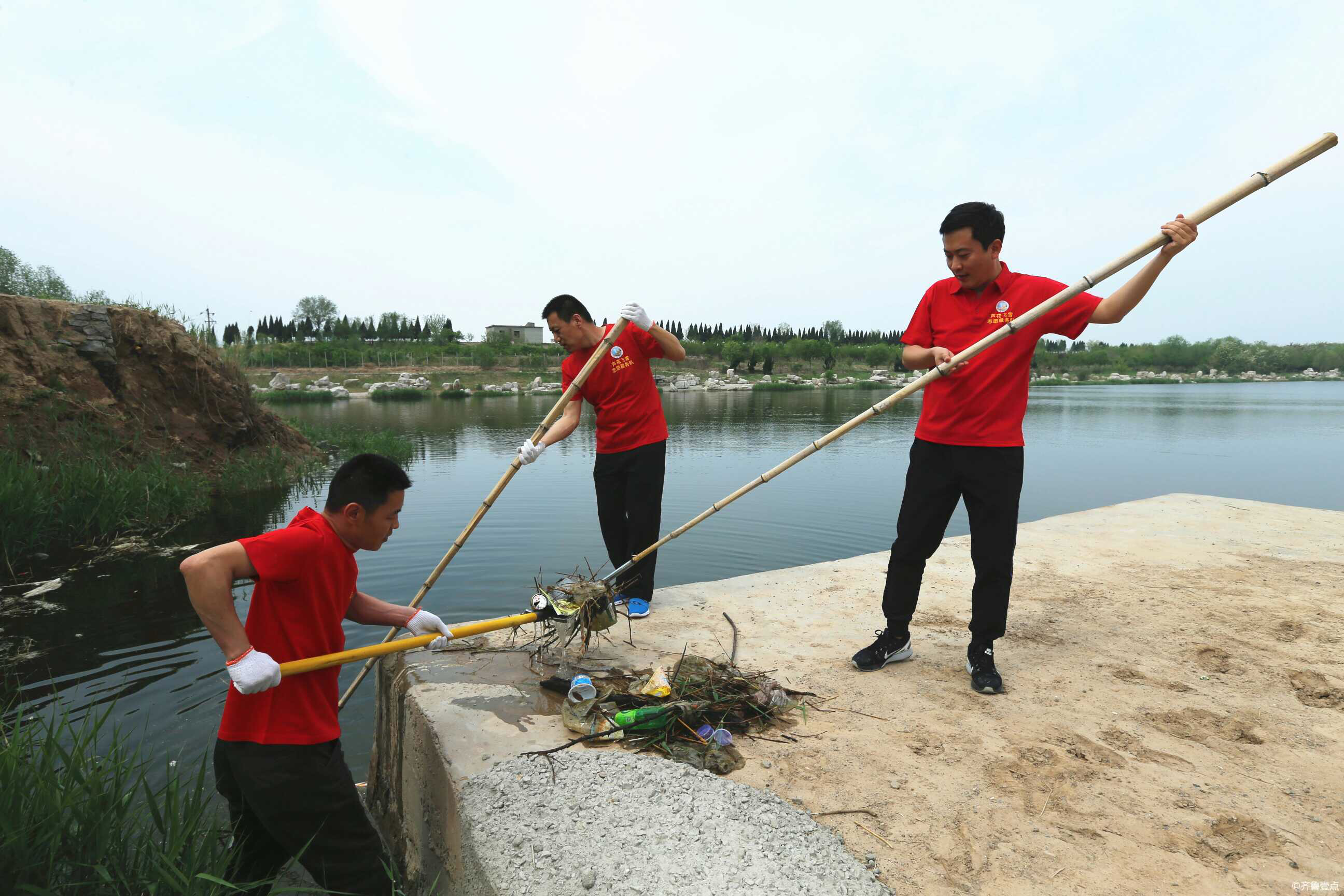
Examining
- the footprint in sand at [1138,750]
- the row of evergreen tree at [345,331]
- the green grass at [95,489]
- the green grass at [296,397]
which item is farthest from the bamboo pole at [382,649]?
the row of evergreen tree at [345,331]

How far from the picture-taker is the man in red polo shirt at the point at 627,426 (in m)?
4.11

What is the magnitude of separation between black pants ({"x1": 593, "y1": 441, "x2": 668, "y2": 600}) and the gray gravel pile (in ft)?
5.49

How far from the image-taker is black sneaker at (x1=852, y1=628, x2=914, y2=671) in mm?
3332

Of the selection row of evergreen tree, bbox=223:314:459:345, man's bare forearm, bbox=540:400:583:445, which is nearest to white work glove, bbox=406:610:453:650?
man's bare forearm, bbox=540:400:583:445

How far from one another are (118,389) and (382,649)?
1061 cm

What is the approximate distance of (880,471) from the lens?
43.8 ft

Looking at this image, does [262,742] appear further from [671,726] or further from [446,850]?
[671,726]

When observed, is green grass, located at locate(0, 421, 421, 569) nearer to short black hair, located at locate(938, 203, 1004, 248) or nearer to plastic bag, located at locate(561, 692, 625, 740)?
plastic bag, located at locate(561, 692, 625, 740)

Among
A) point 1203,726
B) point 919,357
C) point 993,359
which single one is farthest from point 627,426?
point 1203,726

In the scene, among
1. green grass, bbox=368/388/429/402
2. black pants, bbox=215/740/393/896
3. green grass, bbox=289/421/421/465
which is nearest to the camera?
black pants, bbox=215/740/393/896

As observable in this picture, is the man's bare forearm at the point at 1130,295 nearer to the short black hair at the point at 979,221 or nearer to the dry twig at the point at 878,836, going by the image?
the short black hair at the point at 979,221

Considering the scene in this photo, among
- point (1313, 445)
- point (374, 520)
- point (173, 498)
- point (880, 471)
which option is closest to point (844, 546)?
point (880, 471)

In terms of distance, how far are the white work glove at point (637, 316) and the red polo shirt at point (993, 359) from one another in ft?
5.18

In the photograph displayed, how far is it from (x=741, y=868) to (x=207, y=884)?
5.45 feet
